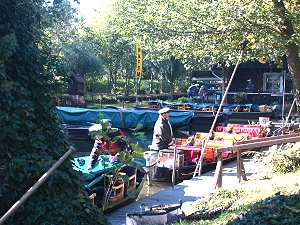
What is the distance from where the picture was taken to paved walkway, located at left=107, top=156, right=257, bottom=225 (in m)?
10.3

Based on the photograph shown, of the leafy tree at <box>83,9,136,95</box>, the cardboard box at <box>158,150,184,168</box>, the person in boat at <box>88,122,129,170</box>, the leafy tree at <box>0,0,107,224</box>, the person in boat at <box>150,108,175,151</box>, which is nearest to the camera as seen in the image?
the leafy tree at <box>0,0,107,224</box>

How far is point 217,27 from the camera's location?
41.8ft

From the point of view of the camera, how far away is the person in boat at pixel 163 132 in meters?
14.1

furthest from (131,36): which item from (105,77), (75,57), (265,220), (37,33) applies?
(105,77)

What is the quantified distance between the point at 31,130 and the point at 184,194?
6.88 meters

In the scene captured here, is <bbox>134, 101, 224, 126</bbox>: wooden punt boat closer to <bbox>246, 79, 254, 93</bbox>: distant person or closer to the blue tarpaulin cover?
the blue tarpaulin cover

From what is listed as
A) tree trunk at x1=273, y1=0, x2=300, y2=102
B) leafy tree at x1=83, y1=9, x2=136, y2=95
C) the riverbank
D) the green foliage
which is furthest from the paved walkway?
leafy tree at x1=83, y1=9, x2=136, y2=95

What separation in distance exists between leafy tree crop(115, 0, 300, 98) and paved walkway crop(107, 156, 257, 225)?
332 cm

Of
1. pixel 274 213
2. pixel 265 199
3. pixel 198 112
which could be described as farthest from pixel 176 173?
pixel 198 112

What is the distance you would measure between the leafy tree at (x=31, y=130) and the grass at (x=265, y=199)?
1944 mm

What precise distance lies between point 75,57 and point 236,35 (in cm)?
3275

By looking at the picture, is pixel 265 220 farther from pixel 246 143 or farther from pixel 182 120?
pixel 182 120

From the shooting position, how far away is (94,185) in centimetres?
1048

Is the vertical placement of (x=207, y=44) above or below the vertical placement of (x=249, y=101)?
above
